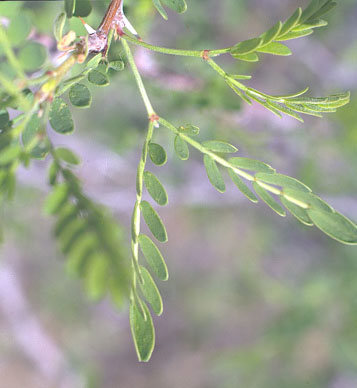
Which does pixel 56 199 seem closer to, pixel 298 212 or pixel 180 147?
pixel 180 147

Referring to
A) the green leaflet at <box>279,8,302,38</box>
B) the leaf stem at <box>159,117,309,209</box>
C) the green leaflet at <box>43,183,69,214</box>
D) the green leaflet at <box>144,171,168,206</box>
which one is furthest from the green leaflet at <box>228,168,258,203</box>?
the green leaflet at <box>43,183,69,214</box>

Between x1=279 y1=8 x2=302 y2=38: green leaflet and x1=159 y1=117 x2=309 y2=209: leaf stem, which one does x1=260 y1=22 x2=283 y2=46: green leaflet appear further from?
x1=159 y1=117 x2=309 y2=209: leaf stem

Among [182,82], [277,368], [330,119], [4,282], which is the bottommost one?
[277,368]

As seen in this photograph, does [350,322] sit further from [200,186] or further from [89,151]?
[89,151]

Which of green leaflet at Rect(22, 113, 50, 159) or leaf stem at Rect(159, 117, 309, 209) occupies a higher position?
green leaflet at Rect(22, 113, 50, 159)

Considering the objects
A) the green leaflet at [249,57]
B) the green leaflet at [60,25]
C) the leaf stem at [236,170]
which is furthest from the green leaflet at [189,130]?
the green leaflet at [60,25]

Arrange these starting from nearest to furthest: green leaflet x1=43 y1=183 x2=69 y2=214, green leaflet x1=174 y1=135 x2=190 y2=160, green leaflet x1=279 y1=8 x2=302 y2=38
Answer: green leaflet x1=279 y1=8 x2=302 y2=38
green leaflet x1=174 y1=135 x2=190 y2=160
green leaflet x1=43 y1=183 x2=69 y2=214

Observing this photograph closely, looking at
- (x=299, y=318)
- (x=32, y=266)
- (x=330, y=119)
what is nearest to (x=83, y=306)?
(x=32, y=266)
